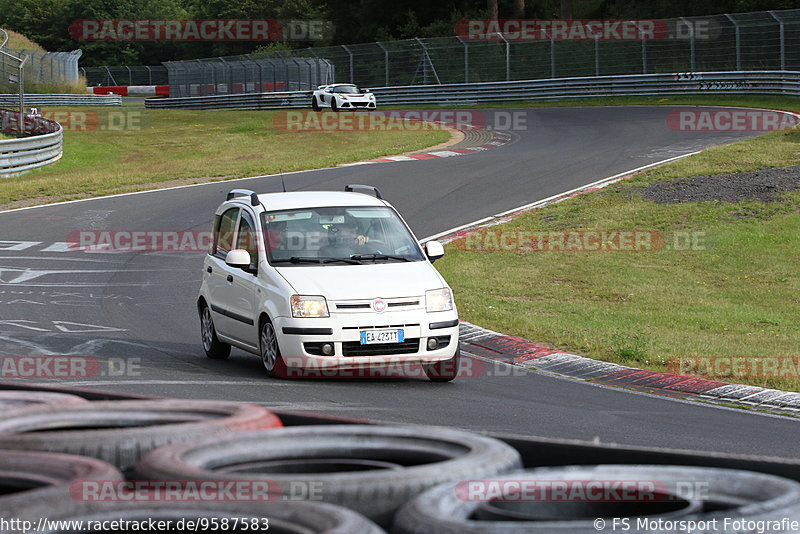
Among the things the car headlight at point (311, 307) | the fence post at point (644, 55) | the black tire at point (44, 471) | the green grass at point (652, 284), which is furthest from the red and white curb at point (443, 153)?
the black tire at point (44, 471)

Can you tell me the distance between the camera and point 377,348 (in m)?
9.70

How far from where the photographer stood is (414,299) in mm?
9844

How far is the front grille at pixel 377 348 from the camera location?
9688 mm

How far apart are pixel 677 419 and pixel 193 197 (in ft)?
60.6

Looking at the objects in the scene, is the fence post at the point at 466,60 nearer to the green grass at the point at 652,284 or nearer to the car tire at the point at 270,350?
the green grass at the point at 652,284

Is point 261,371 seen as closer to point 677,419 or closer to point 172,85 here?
point 677,419

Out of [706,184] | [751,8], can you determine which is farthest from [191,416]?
[751,8]

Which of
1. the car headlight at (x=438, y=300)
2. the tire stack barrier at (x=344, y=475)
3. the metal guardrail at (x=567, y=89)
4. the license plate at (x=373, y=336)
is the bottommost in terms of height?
the license plate at (x=373, y=336)

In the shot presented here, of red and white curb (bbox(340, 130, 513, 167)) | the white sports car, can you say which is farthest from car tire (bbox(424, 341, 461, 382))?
the white sports car

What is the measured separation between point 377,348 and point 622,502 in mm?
5980

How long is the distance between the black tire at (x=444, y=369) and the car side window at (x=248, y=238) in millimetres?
2017

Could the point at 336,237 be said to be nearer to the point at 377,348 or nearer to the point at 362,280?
the point at 362,280

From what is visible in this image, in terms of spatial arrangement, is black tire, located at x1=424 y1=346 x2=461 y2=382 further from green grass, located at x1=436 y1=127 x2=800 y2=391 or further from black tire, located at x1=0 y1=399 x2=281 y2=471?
black tire, located at x1=0 y1=399 x2=281 y2=471

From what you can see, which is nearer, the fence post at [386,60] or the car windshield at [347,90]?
the car windshield at [347,90]
